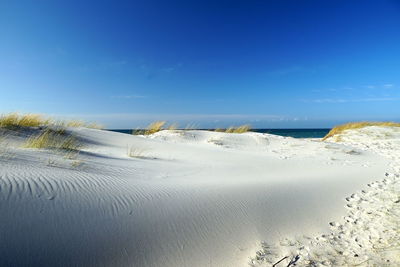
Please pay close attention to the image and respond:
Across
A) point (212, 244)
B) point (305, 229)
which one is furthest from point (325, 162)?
point (212, 244)

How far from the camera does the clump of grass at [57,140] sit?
14.7 ft

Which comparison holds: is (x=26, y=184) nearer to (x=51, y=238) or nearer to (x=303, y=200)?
(x=51, y=238)

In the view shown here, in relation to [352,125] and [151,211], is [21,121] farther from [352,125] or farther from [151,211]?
[352,125]

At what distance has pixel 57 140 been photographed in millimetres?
6129

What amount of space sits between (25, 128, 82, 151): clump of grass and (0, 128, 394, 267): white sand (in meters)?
0.82

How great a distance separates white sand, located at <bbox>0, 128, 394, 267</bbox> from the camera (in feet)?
5.68

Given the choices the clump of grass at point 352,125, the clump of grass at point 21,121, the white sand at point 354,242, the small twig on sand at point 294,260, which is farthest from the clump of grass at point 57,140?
the clump of grass at point 352,125

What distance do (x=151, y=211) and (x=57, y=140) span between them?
15.8 ft

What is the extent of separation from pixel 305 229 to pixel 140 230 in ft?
5.56

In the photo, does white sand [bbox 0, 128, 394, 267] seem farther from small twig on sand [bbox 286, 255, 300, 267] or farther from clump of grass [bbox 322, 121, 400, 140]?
clump of grass [bbox 322, 121, 400, 140]

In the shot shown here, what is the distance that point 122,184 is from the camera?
2.82 m

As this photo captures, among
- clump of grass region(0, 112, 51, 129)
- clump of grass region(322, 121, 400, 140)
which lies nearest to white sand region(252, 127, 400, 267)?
clump of grass region(0, 112, 51, 129)

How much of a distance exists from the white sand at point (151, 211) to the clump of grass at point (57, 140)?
2.69ft

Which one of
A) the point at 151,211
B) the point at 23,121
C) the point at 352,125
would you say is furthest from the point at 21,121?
the point at 352,125
